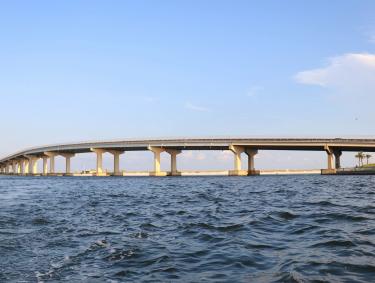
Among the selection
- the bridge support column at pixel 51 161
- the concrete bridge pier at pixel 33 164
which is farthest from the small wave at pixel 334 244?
the concrete bridge pier at pixel 33 164

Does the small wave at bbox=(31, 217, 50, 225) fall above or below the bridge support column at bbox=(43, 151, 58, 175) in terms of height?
below

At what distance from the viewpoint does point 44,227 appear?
1625 centimetres

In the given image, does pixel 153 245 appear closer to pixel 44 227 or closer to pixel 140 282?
pixel 140 282

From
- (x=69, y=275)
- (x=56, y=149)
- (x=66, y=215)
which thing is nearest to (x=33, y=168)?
(x=56, y=149)

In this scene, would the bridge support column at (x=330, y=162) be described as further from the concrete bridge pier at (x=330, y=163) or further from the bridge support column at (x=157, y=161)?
the bridge support column at (x=157, y=161)

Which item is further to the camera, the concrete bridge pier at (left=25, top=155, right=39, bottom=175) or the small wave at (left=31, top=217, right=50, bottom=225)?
the concrete bridge pier at (left=25, top=155, right=39, bottom=175)

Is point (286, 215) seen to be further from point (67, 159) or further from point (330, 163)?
point (67, 159)

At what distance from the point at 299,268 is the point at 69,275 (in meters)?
→ 4.91

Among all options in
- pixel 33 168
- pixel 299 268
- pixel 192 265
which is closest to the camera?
pixel 299 268

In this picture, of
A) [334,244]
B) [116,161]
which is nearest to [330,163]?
[116,161]

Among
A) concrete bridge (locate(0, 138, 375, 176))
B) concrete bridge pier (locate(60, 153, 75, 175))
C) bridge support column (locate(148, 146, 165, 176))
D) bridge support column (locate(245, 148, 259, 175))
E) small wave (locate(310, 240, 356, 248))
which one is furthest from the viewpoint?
concrete bridge pier (locate(60, 153, 75, 175))

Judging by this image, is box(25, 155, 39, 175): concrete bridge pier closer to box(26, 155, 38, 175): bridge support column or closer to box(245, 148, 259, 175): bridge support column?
box(26, 155, 38, 175): bridge support column

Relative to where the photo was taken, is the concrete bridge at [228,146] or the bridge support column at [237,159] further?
the bridge support column at [237,159]

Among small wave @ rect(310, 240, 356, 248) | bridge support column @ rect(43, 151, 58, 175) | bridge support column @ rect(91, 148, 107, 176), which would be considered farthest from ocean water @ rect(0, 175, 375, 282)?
bridge support column @ rect(43, 151, 58, 175)
